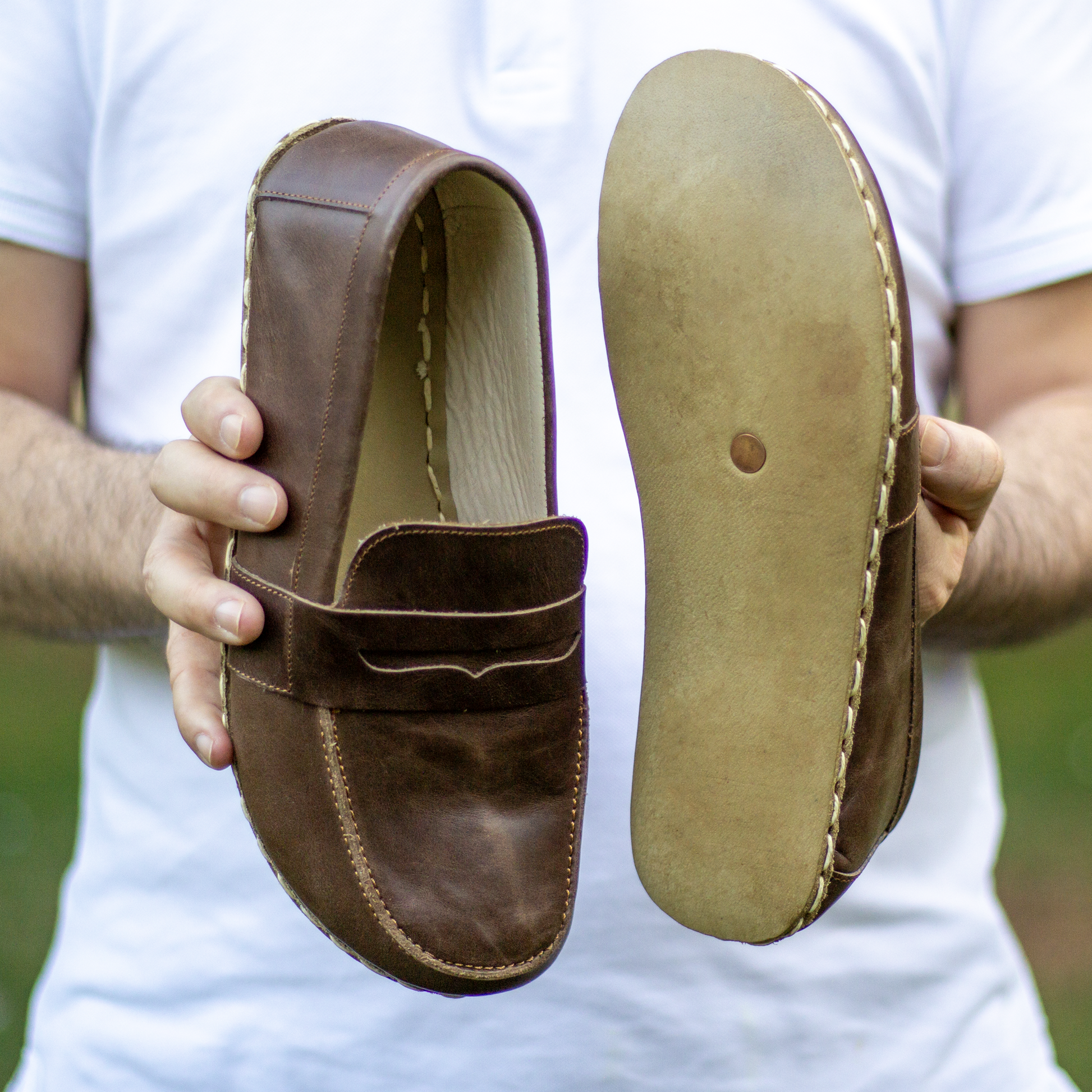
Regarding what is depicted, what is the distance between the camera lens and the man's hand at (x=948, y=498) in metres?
0.75

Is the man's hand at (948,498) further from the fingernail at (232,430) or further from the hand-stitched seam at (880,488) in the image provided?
the fingernail at (232,430)

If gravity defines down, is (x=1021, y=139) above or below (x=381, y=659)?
above

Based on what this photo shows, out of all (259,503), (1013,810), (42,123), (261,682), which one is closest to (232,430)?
(259,503)

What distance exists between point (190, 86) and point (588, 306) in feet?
1.26

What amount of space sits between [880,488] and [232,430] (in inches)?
14.7

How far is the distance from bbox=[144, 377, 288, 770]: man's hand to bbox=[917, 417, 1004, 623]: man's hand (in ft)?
1.31

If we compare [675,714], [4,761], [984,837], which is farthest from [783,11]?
[4,761]

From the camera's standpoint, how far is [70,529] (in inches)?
40.3

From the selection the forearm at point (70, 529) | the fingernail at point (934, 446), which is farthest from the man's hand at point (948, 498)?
the forearm at point (70, 529)

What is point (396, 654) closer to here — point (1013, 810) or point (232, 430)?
point (232, 430)

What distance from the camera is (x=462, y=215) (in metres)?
0.82

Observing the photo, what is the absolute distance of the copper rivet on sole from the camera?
715 millimetres

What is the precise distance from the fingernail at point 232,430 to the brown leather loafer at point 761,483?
0.24 meters

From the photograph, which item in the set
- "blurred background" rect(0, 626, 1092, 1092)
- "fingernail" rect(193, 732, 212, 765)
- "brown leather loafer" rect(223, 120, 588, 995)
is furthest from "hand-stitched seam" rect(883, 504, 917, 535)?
"blurred background" rect(0, 626, 1092, 1092)
